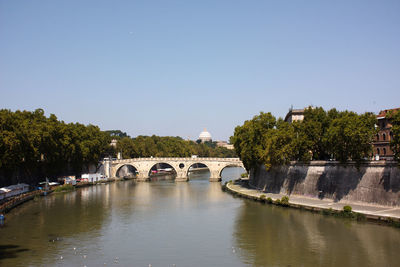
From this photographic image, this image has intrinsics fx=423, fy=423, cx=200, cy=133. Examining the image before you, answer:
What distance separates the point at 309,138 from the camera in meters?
53.7

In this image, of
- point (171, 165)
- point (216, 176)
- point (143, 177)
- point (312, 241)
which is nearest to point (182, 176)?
point (171, 165)

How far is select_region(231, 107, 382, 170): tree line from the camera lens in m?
43.8

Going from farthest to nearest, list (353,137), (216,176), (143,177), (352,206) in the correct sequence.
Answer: (143,177)
(216,176)
(353,137)
(352,206)

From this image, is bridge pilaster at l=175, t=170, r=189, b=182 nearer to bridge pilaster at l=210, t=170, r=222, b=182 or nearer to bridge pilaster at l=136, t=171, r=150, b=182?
bridge pilaster at l=210, t=170, r=222, b=182

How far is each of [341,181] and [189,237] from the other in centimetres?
1972

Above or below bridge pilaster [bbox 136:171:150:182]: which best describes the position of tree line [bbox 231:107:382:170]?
above

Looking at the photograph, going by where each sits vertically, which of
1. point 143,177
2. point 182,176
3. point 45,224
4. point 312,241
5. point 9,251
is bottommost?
point 312,241

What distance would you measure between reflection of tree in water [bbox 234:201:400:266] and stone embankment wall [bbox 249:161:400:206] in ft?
17.0

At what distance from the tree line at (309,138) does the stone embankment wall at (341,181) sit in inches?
52.6

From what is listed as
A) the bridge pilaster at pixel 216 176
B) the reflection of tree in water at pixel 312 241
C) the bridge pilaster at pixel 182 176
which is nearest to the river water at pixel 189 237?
the reflection of tree in water at pixel 312 241

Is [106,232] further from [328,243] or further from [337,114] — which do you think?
[337,114]

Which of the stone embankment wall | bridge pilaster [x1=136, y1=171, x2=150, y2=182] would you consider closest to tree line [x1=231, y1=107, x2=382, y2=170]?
the stone embankment wall

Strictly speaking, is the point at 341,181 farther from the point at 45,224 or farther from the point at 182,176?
the point at 182,176

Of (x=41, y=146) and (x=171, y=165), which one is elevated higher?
(x=41, y=146)
